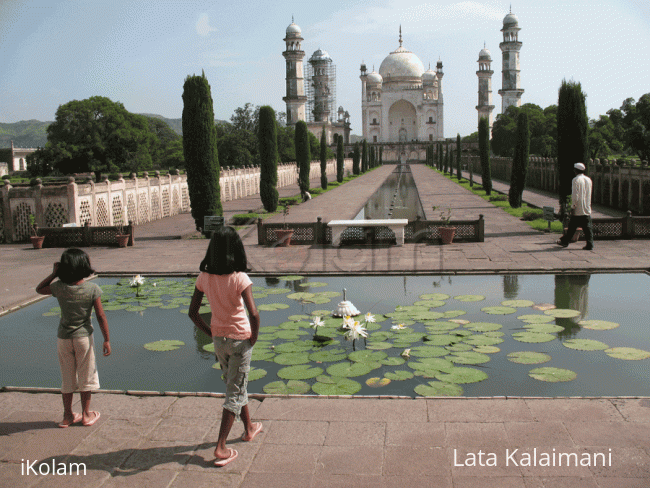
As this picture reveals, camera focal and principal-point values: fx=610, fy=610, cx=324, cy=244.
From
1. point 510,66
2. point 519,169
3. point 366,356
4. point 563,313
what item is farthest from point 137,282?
point 510,66

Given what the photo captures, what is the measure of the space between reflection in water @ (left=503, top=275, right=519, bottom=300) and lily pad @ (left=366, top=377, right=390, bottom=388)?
2.96 m

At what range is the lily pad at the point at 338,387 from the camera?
4.31 meters

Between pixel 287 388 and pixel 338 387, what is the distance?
1.22 ft

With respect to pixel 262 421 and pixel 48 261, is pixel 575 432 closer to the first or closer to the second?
pixel 262 421

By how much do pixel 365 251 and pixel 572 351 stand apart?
5526 millimetres

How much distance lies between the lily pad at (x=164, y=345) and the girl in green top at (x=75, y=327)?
178cm

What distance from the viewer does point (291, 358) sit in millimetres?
5070

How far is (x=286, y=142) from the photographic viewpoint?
52.6m

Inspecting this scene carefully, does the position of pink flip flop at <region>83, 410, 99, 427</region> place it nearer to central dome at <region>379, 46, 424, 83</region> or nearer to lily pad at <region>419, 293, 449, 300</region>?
lily pad at <region>419, 293, 449, 300</region>

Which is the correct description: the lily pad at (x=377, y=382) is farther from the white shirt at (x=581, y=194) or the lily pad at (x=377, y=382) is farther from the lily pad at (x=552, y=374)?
the white shirt at (x=581, y=194)

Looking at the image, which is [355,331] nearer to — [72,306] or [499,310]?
[499,310]

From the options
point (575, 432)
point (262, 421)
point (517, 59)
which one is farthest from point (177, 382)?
point (517, 59)

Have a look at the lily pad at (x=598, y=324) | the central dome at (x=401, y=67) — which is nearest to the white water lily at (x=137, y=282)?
the lily pad at (x=598, y=324)

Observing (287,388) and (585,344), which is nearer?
A: (287,388)
